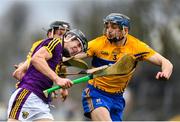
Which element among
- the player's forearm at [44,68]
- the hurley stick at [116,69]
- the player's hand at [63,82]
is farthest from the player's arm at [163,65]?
the player's forearm at [44,68]

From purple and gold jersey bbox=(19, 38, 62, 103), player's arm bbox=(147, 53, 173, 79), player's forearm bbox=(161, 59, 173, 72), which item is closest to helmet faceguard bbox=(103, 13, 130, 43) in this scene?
player's arm bbox=(147, 53, 173, 79)

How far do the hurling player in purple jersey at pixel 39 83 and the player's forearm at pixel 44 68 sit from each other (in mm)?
115

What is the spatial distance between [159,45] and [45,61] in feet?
81.3

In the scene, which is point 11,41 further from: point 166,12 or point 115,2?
point 166,12

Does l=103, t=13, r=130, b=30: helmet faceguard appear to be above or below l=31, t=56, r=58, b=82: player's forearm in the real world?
above

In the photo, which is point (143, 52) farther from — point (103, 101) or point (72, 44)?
point (72, 44)

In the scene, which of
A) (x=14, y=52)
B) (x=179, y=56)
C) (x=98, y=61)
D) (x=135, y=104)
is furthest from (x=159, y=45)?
(x=14, y=52)

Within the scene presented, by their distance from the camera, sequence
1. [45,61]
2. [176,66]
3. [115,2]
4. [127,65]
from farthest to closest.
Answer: [115,2]
[176,66]
[127,65]
[45,61]

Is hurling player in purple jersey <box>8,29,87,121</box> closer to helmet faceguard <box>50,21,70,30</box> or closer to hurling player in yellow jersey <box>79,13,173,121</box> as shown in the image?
hurling player in yellow jersey <box>79,13,173,121</box>

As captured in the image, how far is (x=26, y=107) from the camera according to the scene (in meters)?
11.1

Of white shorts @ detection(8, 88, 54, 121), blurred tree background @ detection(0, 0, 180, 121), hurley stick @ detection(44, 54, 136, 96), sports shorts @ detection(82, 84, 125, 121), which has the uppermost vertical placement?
hurley stick @ detection(44, 54, 136, 96)

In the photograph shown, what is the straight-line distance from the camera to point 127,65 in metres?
12.1

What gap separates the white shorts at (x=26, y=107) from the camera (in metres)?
11.1

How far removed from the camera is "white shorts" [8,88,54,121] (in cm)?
1115
